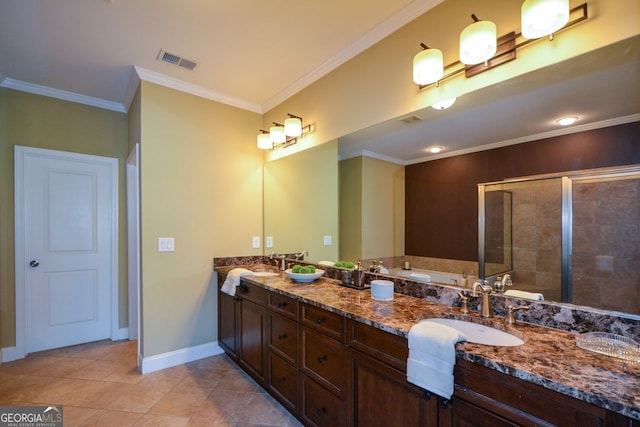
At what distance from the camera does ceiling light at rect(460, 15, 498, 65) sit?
133 cm

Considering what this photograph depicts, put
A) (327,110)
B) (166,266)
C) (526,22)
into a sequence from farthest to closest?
(166,266), (327,110), (526,22)

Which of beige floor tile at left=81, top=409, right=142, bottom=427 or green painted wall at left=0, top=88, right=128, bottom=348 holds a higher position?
green painted wall at left=0, top=88, right=128, bottom=348

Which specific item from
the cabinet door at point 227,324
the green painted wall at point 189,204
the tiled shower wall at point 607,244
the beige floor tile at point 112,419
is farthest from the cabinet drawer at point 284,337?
the tiled shower wall at point 607,244

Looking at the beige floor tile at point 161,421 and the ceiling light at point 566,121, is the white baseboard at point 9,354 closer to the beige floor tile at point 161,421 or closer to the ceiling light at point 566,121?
the beige floor tile at point 161,421

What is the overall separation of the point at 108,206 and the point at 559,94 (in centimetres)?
416

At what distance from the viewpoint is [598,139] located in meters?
1.27

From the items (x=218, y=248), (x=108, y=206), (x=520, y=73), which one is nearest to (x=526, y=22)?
(x=520, y=73)

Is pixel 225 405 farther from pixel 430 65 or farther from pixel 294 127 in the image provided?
pixel 430 65

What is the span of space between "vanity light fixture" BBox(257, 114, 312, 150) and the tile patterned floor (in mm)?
2221

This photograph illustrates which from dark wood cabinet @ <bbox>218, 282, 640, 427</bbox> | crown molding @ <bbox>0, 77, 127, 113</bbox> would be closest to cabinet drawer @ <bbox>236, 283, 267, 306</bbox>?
dark wood cabinet @ <bbox>218, 282, 640, 427</bbox>

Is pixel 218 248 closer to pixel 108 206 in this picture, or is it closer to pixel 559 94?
pixel 108 206

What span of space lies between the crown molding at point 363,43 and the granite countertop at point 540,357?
1768mm

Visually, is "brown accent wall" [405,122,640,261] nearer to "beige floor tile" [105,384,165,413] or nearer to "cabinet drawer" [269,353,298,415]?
"cabinet drawer" [269,353,298,415]

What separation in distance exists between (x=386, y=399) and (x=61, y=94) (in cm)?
409
